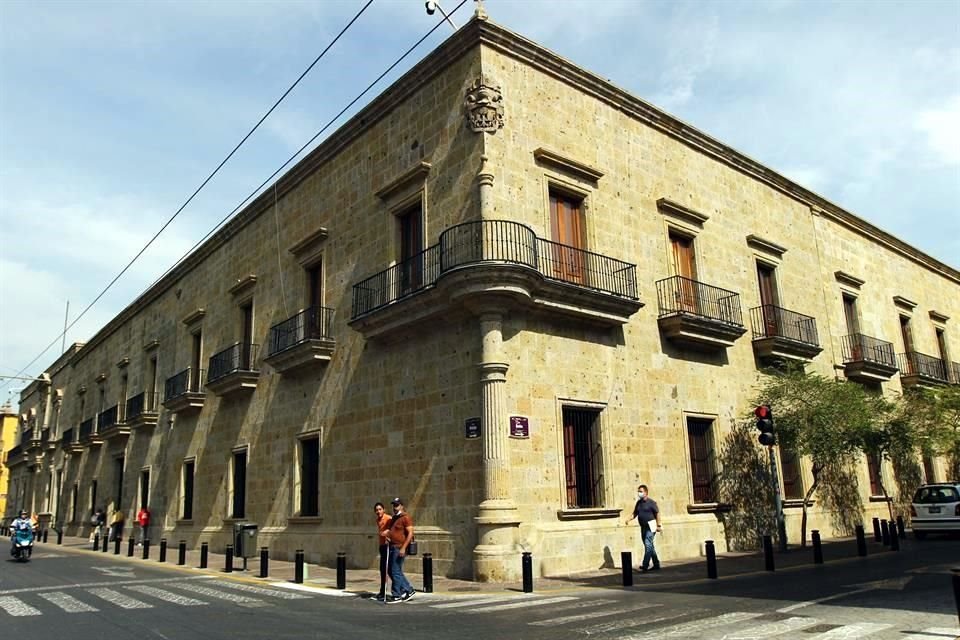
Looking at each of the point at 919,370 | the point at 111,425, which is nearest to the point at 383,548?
the point at 919,370

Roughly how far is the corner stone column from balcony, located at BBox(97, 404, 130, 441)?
2210cm

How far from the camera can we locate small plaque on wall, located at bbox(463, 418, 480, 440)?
12.4m

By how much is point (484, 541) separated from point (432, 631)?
4.24m

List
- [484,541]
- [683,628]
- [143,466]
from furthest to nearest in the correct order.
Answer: [143,466], [484,541], [683,628]

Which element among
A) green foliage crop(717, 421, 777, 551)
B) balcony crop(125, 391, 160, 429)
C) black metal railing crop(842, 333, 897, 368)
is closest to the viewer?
green foliage crop(717, 421, 777, 551)

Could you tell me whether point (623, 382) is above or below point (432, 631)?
above

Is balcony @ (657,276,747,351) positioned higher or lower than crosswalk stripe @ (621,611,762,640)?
higher

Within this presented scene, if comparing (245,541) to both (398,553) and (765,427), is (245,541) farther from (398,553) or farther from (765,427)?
(765,427)

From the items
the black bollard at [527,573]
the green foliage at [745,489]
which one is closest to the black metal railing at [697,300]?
the green foliage at [745,489]

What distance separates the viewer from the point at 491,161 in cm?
1362

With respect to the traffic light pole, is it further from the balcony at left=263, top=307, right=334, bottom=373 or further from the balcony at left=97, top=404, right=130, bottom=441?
the balcony at left=97, top=404, right=130, bottom=441

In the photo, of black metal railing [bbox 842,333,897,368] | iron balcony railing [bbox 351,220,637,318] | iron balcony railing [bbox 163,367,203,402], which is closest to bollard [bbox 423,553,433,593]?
iron balcony railing [bbox 351,220,637,318]

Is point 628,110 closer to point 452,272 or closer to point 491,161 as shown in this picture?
point 491,161

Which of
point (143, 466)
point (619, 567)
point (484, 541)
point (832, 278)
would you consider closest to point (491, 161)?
point (484, 541)
